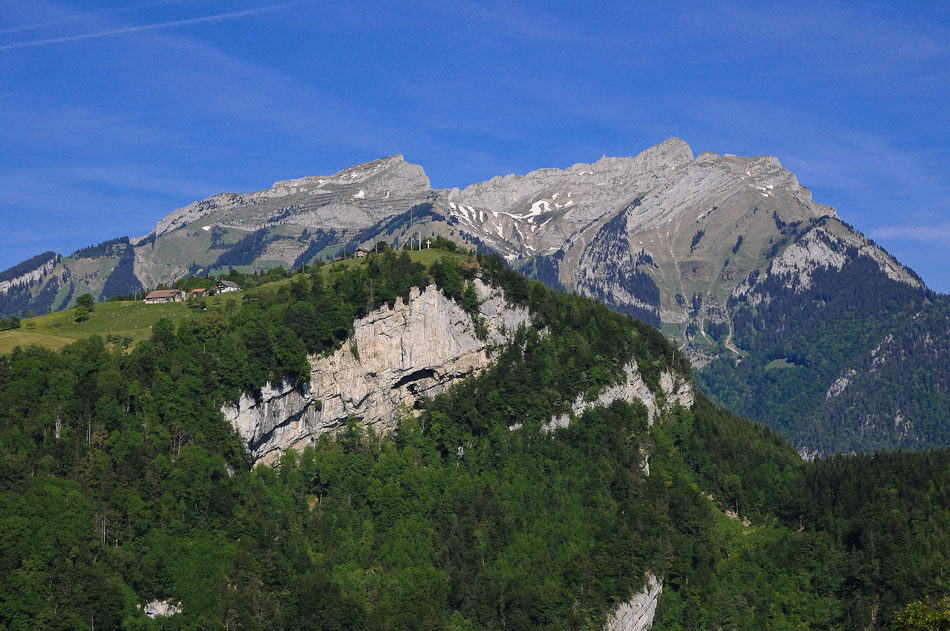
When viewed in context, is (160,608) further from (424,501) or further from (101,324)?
(101,324)

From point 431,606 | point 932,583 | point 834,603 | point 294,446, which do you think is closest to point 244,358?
point 294,446

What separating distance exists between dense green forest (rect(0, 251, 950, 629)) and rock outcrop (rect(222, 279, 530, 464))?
2.60m

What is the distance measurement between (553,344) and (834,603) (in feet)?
200

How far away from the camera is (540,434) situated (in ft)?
600

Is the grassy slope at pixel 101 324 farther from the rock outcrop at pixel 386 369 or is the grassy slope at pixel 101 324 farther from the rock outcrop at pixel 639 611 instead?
the rock outcrop at pixel 639 611

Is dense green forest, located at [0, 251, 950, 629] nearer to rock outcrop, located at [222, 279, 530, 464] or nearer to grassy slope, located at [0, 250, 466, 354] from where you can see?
rock outcrop, located at [222, 279, 530, 464]

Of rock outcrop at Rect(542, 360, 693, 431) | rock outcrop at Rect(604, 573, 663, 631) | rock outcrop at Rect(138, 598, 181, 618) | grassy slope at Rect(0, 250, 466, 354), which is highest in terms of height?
grassy slope at Rect(0, 250, 466, 354)

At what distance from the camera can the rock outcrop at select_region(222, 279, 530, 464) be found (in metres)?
172

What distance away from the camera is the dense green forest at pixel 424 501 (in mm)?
137500

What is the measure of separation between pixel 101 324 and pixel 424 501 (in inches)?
2449

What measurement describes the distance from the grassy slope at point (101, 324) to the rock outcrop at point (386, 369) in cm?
1372

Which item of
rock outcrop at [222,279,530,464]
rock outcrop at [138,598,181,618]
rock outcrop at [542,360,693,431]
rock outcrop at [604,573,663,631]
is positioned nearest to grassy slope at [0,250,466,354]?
rock outcrop at [222,279,530,464]

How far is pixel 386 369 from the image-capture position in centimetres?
18338

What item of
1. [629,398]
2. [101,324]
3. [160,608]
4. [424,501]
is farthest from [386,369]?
[160,608]
